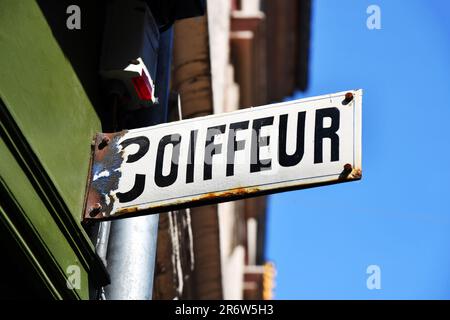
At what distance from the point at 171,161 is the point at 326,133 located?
75 centimetres

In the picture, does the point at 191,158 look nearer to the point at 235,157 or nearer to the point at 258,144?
the point at 235,157

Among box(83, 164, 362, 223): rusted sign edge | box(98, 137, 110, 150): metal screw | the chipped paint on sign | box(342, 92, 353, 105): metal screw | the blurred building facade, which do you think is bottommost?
box(83, 164, 362, 223): rusted sign edge

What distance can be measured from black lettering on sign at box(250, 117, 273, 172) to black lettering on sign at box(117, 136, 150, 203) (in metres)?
0.56

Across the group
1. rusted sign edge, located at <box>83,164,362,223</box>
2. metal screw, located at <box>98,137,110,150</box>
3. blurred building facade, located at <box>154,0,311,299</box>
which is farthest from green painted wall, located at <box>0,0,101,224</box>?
blurred building facade, located at <box>154,0,311,299</box>

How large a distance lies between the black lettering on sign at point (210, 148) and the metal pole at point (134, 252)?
1220 mm

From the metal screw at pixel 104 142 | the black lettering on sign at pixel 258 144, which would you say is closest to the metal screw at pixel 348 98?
the black lettering on sign at pixel 258 144

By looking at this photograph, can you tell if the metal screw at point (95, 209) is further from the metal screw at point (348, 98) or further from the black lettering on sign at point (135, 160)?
the metal screw at point (348, 98)

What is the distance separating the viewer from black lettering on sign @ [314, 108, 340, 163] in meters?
4.30

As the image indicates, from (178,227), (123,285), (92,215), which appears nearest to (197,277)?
(178,227)

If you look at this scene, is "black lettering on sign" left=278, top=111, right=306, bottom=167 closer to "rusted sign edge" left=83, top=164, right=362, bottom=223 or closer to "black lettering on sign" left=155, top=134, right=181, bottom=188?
"rusted sign edge" left=83, top=164, right=362, bottom=223

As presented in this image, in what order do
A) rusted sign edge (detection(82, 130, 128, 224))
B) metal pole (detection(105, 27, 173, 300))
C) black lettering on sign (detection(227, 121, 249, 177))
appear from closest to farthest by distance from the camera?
black lettering on sign (detection(227, 121, 249, 177))
rusted sign edge (detection(82, 130, 128, 224))
metal pole (detection(105, 27, 173, 300))

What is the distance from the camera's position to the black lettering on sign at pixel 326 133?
14.1ft
